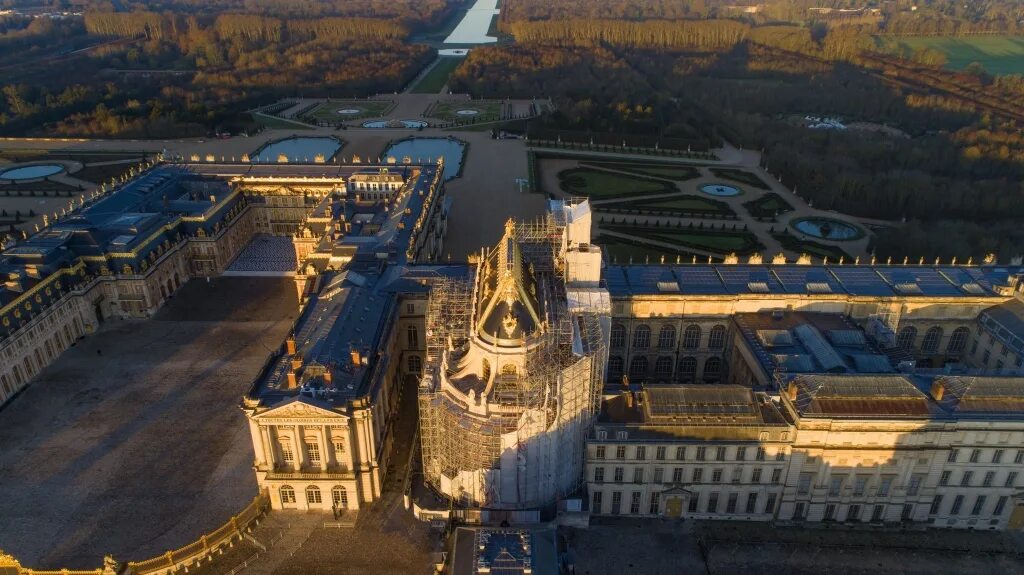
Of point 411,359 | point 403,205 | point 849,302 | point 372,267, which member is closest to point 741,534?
point 849,302

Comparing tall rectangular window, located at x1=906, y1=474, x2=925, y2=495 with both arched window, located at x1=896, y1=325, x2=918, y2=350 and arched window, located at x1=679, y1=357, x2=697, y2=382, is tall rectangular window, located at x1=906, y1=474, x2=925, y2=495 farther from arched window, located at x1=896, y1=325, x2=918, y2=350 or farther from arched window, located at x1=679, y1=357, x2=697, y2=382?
arched window, located at x1=679, y1=357, x2=697, y2=382

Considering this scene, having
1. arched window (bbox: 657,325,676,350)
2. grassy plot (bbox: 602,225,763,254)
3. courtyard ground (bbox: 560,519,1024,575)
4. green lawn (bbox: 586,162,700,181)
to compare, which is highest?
arched window (bbox: 657,325,676,350)

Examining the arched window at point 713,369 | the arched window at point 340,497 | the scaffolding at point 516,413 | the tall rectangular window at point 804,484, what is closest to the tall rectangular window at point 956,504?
the tall rectangular window at point 804,484

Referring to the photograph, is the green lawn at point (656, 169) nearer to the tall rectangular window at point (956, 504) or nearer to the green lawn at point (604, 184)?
the green lawn at point (604, 184)

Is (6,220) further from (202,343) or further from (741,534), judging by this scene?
(741,534)

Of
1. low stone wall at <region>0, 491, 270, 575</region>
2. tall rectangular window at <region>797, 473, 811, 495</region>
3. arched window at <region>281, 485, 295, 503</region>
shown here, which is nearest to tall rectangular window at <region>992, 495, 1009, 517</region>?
→ tall rectangular window at <region>797, 473, 811, 495</region>

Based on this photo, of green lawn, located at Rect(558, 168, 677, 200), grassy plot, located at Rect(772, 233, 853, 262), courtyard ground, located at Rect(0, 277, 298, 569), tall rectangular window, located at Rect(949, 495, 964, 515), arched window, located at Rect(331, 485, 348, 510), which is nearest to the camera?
courtyard ground, located at Rect(0, 277, 298, 569)

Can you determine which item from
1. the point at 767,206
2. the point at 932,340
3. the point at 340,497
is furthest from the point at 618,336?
the point at 767,206

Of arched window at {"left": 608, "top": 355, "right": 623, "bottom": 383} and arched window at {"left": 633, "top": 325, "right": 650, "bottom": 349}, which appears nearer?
arched window at {"left": 633, "top": 325, "right": 650, "bottom": 349}
